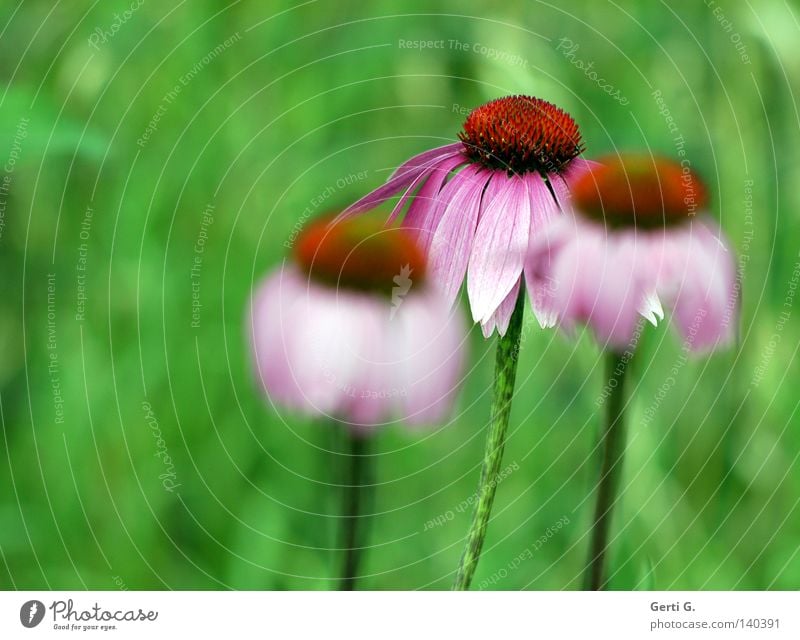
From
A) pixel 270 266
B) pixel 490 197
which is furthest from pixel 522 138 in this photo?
pixel 270 266

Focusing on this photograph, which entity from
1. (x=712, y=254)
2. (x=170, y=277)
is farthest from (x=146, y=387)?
(x=712, y=254)

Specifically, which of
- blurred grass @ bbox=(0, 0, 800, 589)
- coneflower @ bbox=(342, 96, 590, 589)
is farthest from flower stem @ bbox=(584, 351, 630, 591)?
coneflower @ bbox=(342, 96, 590, 589)

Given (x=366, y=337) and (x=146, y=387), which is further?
(x=146, y=387)

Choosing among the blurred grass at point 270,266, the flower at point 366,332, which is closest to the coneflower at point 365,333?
the flower at point 366,332

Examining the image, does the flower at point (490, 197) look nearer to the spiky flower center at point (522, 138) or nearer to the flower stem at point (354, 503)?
the spiky flower center at point (522, 138)
